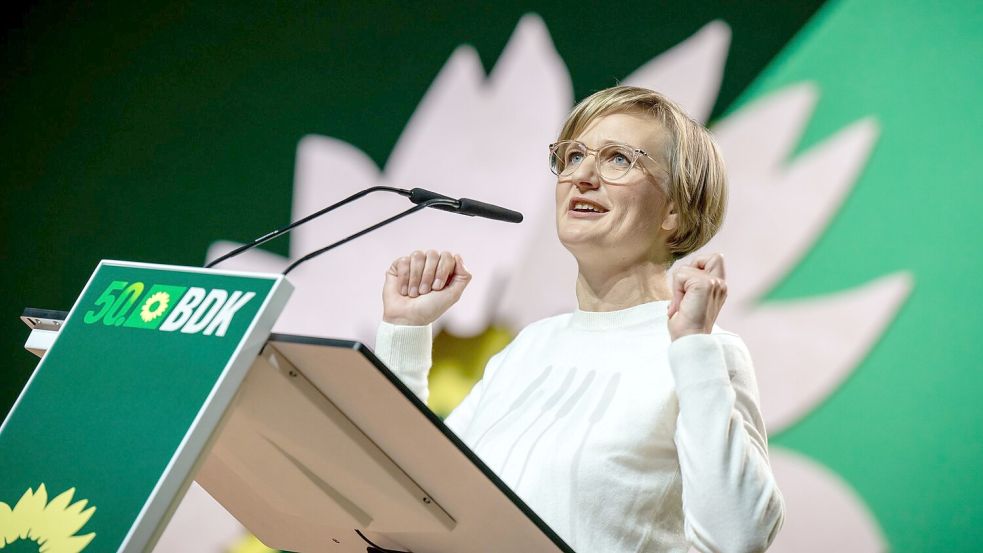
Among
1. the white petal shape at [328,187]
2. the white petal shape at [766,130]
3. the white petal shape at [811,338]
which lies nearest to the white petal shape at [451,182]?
the white petal shape at [328,187]

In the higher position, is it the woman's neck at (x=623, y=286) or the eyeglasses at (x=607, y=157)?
the eyeglasses at (x=607, y=157)

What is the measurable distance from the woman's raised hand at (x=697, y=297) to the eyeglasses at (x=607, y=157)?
1.04ft

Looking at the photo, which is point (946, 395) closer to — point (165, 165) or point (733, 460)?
point (733, 460)

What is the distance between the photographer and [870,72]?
2234 mm

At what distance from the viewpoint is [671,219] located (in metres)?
1.55

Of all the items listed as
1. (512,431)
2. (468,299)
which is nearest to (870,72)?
(468,299)

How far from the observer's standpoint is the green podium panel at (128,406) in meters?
0.87

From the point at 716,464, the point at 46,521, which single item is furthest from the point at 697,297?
the point at 46,521

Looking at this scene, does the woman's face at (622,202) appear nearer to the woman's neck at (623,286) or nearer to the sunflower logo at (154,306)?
the woman's neck at (623,286)

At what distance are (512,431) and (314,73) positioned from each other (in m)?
1.74

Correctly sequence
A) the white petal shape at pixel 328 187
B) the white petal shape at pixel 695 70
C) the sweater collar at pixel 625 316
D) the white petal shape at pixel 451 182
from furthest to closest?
the white petal shape at pixel 328 187 < the white petal shape at pixel 451 182 < the white petal shape at pixel 695 70 < the sweater collar at pixel 625 316

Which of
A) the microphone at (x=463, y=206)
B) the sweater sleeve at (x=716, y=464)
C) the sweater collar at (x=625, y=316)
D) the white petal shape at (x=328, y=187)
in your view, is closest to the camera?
the sweater sleeve at (x=716, y=464)

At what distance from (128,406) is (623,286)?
825mm

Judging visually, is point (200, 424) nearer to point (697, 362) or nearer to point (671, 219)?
point (697, 362)
